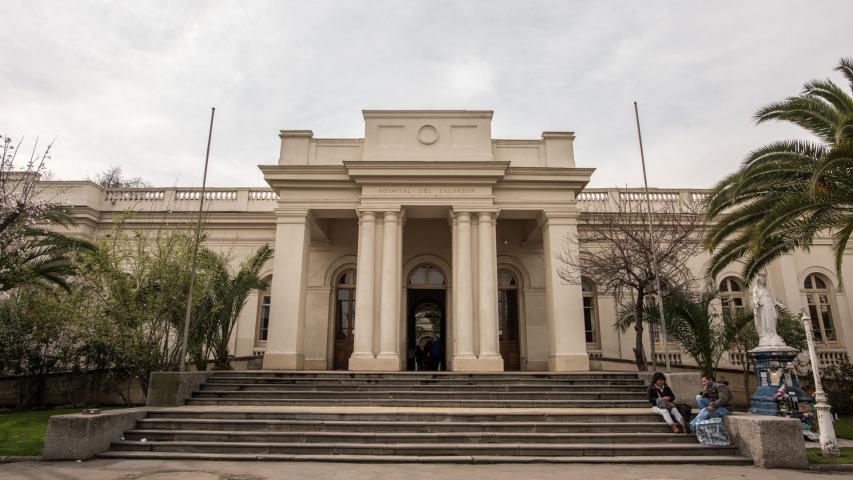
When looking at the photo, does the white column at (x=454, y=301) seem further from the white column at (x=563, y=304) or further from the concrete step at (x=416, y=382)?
the white column at (x=563, y=304)

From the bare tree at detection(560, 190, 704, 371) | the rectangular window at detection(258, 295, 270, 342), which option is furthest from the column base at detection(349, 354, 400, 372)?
the rectangular window at detection(258, 295, 270, 342)

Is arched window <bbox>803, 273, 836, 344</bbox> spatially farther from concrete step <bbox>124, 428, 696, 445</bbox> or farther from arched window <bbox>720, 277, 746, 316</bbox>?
concrete step <bbox>124, 428, 696, 445</bbox>

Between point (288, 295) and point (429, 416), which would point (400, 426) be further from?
point (288, 295)

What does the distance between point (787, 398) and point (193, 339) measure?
1379cm

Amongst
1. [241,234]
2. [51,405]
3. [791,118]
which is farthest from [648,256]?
[51,405]

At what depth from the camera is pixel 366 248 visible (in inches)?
590

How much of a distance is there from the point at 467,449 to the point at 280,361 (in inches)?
305

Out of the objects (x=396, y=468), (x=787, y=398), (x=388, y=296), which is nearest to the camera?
(x=396, y=468)

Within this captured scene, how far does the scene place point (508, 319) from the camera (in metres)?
18.0

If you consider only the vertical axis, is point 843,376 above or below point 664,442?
above

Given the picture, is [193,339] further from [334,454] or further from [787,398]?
[787,398]

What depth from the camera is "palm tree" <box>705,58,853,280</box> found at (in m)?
9.11

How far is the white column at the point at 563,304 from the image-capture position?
47.4 ft

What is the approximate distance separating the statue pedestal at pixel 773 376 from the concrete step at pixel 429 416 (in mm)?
2893
